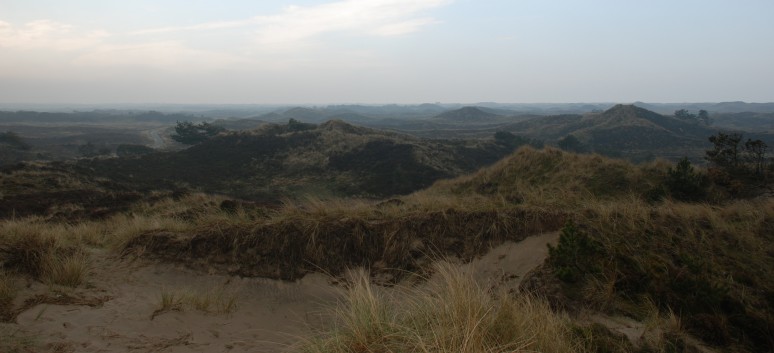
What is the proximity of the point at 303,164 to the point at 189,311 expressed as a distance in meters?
37.3

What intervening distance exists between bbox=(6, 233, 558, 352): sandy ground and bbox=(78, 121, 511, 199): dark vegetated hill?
2426 cm

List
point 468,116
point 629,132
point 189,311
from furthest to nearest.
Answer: point 468,116 < point 629,132 < point 189,311

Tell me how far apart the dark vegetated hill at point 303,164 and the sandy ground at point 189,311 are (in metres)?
24.3

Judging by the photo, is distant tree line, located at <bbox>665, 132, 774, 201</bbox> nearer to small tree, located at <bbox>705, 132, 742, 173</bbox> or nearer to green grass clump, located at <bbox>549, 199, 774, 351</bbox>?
small tree, located at <bbox>705, 132, 742, 173</bbox>

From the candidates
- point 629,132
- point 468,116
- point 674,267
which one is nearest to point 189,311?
point 674,267

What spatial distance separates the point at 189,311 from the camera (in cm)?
536

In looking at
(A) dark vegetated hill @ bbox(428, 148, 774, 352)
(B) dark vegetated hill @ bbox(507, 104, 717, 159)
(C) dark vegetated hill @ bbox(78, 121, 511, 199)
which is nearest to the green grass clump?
(A) dark vegetated hill @ bbox(428, 148, 774, 352)

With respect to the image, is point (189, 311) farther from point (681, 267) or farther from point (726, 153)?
point (726, 153)

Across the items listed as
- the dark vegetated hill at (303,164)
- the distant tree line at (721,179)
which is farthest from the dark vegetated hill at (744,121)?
the distant tree line at (721,179)

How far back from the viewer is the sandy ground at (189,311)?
14.5 feet

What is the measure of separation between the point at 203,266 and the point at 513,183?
1550cm

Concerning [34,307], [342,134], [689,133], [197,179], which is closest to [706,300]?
[34,307]

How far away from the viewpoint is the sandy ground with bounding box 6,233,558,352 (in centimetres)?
443

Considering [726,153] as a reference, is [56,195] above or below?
below
